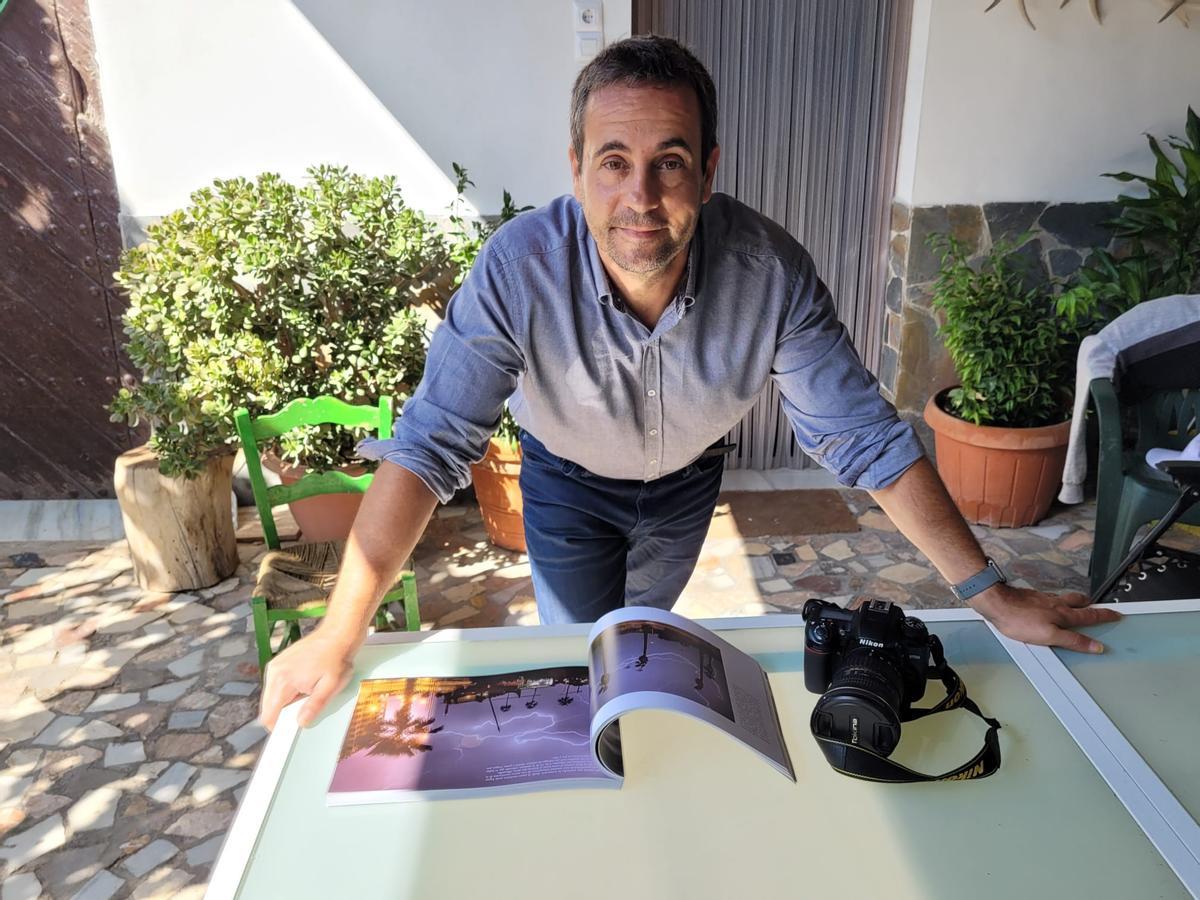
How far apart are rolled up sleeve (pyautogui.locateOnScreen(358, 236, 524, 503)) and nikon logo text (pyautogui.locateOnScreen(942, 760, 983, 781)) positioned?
0.84 metres

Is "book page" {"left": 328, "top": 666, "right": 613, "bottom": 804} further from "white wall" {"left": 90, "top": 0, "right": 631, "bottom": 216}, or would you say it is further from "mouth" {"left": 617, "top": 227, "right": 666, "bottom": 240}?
"white wall" {"left": 90, "top": 0, "right": 631, "bottom": 216}

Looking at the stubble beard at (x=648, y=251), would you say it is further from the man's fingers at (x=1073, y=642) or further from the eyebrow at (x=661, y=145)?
the man's fingers at (x=1073, y=642)

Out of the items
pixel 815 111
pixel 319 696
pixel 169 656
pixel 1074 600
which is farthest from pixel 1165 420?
pixel 169 656

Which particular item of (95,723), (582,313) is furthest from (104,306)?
(582,313)

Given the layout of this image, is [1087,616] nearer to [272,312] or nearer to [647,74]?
[647,74]

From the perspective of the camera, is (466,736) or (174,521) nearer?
(466,736)

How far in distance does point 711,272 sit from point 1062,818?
1.01 meters

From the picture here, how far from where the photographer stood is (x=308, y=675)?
125cm

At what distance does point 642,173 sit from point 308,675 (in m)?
0.92

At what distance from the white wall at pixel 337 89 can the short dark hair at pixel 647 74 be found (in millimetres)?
2055

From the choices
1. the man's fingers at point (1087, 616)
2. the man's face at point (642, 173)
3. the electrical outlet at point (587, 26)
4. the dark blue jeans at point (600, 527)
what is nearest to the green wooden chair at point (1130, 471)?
the man's fingers at point (1087, 616)

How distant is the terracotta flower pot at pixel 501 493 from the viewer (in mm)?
3387

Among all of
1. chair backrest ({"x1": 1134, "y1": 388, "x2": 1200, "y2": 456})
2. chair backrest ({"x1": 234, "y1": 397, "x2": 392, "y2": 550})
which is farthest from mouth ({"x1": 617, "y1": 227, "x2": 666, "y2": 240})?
chair backrest ({"x1": 1134, "y1": 388, "x2": 1200, "y2": 456})

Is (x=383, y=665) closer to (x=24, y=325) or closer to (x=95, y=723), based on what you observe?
(x=95, y=723)
